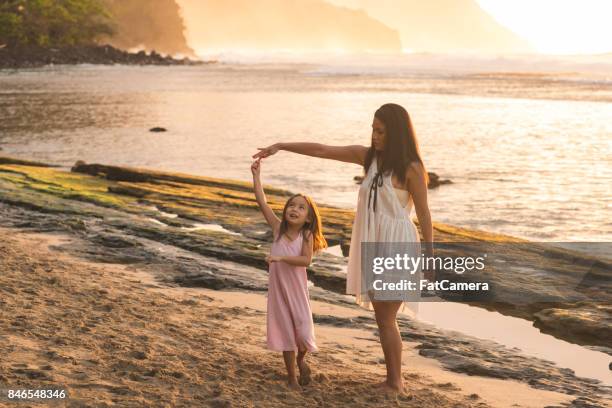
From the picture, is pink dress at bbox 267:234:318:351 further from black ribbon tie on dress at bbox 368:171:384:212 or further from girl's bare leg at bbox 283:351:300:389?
black ribbon tie on dress at bbox 368:171:384:212

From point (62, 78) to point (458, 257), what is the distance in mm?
62546

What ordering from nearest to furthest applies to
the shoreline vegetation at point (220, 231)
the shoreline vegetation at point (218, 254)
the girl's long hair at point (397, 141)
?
the girl's long hair at point (397, 141)
the shoreline vegetation at point (218, 254)
the shoreline vegetation at point (220, 231)

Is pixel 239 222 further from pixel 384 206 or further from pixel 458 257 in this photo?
pixel 384 206

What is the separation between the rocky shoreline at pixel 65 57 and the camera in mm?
86812

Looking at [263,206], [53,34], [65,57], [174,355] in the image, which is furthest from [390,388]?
[53,34]

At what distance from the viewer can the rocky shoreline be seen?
86.8 meters

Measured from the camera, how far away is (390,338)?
480 centimetres

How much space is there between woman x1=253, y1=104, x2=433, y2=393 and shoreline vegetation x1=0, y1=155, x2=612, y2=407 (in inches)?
30.0

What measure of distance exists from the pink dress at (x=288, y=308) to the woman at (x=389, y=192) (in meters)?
0.33

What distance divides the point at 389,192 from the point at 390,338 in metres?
0.90

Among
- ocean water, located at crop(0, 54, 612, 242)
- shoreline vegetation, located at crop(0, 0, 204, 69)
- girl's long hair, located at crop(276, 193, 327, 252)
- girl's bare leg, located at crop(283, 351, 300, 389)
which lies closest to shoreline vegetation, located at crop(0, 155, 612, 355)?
ocean water, located at crop(0, 54, 612, 242)

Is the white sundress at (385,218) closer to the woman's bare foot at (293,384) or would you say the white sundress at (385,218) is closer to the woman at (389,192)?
the woman at (389,192)

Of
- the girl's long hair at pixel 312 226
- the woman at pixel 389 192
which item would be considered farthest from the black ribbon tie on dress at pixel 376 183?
the girl's long hair at pixel 312 226

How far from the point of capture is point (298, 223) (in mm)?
4793
